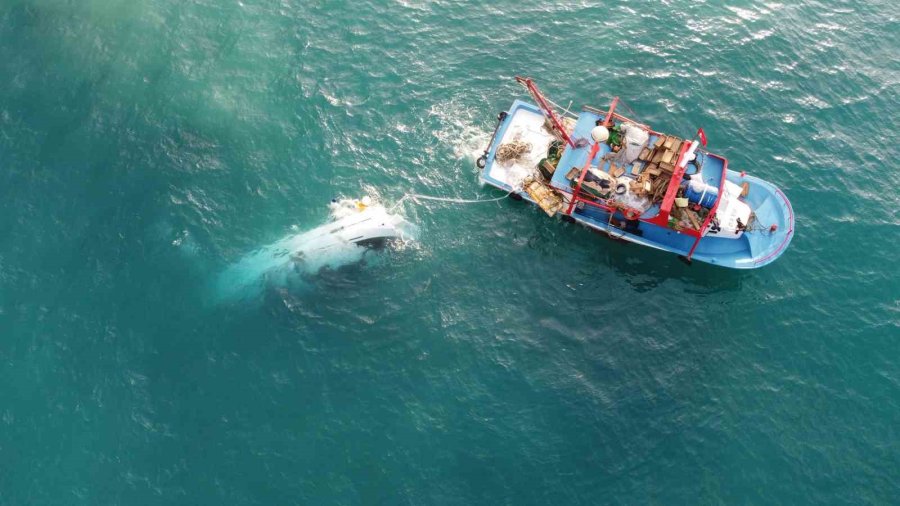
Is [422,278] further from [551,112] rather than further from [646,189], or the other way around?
[646,189]

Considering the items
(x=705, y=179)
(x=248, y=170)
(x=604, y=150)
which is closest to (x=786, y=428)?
(x=705, y=179)

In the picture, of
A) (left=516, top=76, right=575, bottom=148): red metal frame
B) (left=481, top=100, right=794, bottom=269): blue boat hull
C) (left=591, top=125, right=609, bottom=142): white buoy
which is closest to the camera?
(left=481, top=100, right=794, bottom=269): blue boat hull

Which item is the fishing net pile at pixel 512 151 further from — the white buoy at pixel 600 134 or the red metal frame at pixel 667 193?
the white buoy at pixel 600 134

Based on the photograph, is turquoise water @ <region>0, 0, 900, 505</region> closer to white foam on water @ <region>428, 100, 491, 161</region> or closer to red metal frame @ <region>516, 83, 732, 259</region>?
white foam on water @ <region>428, 100, 491, 161</region>

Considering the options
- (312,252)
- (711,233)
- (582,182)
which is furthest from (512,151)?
(312,252)

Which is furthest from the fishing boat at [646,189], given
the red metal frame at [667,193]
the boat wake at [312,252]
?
the boat wake at [312,252]

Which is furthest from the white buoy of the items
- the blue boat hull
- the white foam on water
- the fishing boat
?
the white foam on water
